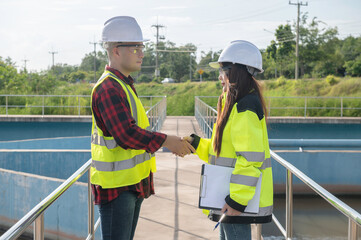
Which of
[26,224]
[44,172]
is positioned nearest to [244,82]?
[26,224]

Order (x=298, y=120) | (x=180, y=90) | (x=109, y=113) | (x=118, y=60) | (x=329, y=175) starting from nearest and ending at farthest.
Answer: (x=109, y=113) < (x=118, y=60) < (x=329, y=175) < (x=298, y=120) < (x=180, y=90)

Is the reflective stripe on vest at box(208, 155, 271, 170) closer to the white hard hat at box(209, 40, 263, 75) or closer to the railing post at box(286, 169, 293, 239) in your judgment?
the white hard hat at box(209, 40, 263, 75)

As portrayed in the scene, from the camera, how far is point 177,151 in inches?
93.0

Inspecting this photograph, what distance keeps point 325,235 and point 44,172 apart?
459 cm

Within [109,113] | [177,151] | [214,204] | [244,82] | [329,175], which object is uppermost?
[244,82]

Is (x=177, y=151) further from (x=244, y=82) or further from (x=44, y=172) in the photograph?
(x=44, y=172)

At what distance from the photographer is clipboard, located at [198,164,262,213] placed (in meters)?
2.10

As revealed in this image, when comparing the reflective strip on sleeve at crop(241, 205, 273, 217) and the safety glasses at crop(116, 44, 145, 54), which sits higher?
the safety glasses at crop(116, 44, 145, 54)

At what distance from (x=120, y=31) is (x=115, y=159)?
63cm

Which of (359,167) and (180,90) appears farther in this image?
(180,90)

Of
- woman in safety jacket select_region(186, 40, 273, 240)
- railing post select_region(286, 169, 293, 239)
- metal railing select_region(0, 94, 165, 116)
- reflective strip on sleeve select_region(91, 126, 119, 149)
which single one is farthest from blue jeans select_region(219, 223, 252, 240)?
metal railing select_region(0, 94, 165, 116)

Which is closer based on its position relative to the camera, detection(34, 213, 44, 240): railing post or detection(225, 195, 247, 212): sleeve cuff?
detection(34, 213, 44, 240): railing post

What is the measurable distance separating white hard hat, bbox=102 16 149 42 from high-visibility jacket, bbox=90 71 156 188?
0.58 feet

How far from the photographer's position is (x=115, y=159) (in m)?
2.15
